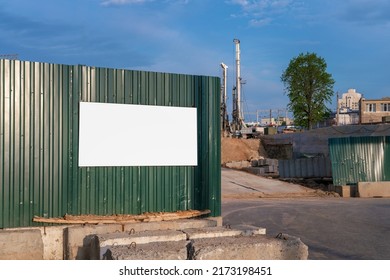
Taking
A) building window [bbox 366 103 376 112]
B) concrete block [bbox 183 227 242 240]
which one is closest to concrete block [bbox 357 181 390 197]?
concrete block [bbox 183 227 242 240]

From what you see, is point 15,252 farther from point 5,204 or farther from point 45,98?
point 45,98

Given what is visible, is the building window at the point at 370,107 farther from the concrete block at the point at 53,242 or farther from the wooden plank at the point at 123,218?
the concrete block at the point at 53,242

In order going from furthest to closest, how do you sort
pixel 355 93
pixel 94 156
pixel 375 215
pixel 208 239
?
pixel 355 93, pixel 375 215, pixel 94 156, pixel 208 239

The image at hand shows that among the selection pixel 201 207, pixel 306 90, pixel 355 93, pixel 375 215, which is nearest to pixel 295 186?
pixel 375 215

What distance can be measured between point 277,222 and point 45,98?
7.59 m

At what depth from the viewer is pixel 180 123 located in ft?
29.1

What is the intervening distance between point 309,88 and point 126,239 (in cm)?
4925

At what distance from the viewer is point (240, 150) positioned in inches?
1725

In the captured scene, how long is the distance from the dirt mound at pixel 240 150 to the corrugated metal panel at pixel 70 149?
107 ft

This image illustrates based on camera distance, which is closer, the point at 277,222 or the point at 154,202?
the point at 154,202

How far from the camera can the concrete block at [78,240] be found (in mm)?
7684

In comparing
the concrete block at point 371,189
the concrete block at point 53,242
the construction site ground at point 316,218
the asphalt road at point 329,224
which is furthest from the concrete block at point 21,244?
the concrete block at point 371,189

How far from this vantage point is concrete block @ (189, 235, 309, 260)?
6562 mm

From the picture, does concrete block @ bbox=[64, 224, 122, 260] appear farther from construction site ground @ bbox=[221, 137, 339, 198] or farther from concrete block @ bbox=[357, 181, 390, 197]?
concrete block @ bbox=[357, 181, 390, 197]
